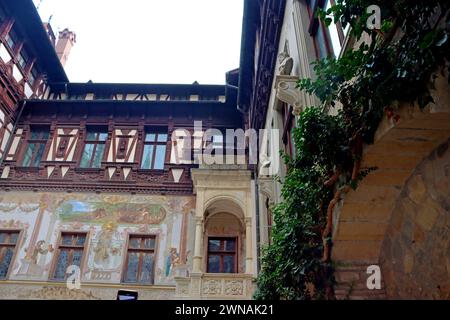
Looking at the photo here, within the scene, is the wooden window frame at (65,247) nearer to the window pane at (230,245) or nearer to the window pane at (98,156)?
the window pane at (98,156)

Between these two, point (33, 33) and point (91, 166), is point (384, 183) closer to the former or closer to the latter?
A: point (91, 166)

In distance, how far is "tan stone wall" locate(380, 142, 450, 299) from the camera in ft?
9.89

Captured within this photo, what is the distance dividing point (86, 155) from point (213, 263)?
6.79m

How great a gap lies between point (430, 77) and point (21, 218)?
544 inches

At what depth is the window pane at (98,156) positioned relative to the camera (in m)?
14.4

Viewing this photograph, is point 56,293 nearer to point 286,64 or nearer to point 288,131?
point 288,131

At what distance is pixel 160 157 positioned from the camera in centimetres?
1465

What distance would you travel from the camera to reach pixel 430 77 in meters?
2.19

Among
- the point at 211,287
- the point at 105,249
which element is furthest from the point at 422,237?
the point at 105,249

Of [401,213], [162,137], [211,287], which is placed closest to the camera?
[401,213]

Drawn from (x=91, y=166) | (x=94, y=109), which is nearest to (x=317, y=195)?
(x=91, y=166)

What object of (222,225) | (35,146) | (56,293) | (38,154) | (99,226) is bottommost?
(56,293)

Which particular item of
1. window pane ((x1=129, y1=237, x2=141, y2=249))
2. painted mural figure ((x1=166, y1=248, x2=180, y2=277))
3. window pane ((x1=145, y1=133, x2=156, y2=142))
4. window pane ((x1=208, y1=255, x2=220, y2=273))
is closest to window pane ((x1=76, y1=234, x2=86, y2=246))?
window pane ((x1=129, y1=237, x2=141, y2=249))

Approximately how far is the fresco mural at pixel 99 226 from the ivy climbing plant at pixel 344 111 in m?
7.62
